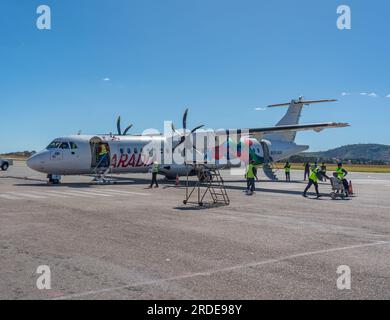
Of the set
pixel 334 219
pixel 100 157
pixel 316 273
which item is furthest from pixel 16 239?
pixel 100 157

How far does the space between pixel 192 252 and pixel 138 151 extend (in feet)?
66.5

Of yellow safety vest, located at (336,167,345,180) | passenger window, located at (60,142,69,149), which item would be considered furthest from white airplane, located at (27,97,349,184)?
yellow safety vest, located at (336,167,345,180)

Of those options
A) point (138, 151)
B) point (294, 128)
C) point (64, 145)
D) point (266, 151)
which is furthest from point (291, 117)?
point (64, 145)

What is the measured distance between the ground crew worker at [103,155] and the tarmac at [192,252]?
11874 mm

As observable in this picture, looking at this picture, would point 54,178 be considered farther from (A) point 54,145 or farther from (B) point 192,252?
(B) point 192,252

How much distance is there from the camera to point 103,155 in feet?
86.5

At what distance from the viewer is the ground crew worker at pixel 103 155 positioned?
26.3m

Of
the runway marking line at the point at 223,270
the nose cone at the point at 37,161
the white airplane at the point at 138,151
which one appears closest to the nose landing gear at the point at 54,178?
the white airplane at the point at 138,151

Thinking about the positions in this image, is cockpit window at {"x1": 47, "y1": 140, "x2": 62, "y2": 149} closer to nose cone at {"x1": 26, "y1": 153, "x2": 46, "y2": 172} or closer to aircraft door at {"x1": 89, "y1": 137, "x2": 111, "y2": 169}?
nose cone at {"x1": 26, "y1": 153, "x2": 46, "y2": 172}

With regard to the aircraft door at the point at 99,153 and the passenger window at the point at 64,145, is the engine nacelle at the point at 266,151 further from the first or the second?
the passenger window at the point at 64,145
